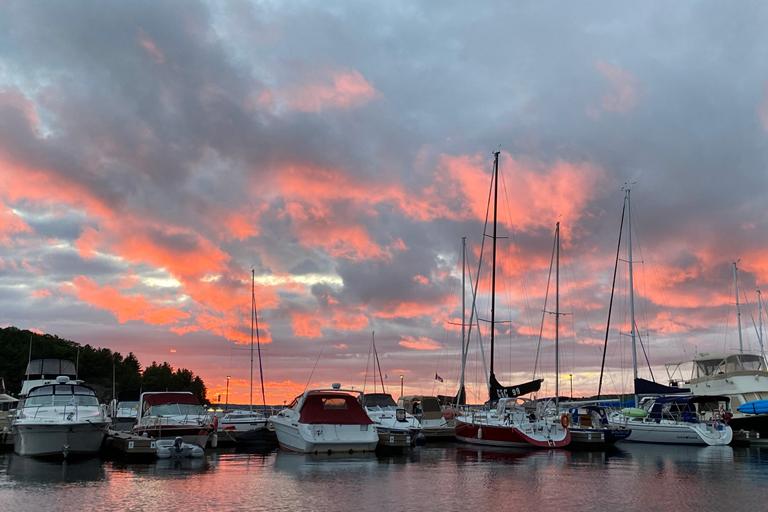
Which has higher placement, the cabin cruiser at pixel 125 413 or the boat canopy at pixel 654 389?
the boat canopy at pixel 654 389

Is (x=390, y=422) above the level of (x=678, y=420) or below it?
below

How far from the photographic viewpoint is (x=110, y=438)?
34688 millimetres

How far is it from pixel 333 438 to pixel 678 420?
86.4 ft

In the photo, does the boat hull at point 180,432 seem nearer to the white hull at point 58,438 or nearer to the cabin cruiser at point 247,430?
the white hull at point 58,438

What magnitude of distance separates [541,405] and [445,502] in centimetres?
2556

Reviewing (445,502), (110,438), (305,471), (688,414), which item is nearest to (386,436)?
(305,471)

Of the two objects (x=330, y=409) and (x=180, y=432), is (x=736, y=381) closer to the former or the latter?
(x=330, y=409)

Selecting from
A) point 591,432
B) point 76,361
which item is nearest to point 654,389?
point 591,432

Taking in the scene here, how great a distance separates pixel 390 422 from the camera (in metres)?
44.6

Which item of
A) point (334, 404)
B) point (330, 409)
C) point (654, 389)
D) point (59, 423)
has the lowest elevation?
point (59, 423)

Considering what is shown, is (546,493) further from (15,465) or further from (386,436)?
(15,465)

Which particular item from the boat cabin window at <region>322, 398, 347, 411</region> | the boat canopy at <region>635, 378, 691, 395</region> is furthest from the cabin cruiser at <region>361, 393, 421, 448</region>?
the boat canopy at <region>635, 378, 691, 395</region>

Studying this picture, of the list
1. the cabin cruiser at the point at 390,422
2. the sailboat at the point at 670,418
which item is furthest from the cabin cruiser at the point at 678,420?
the cabin cruiser at the point at 390,422

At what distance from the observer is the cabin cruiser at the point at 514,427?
1570 inches
